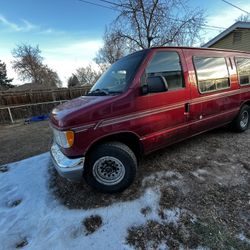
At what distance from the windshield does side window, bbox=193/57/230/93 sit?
121 cm

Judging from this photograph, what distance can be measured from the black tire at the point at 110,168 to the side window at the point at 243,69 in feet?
11.4

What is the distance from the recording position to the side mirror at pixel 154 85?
252 centimetres

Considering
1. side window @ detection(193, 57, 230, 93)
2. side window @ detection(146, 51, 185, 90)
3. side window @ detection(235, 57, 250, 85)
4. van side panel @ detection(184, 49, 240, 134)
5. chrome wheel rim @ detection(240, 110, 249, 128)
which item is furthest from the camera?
chrome wheel rim @ detection(240, 110, 249, 128)

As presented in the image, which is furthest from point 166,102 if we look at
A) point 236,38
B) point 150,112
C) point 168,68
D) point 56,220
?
point 236,38

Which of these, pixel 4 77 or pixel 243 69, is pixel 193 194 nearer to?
pixel 243 69

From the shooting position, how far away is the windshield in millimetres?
2651

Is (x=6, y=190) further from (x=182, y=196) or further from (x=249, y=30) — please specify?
(x=249, y=30)

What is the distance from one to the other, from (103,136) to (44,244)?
139 cm

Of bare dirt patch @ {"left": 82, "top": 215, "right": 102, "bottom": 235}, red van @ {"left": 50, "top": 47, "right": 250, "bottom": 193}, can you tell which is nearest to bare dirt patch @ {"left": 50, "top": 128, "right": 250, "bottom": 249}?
bare dirt patch @ {"left": 82, "top": 215, "right": 102, "bottom": 235}

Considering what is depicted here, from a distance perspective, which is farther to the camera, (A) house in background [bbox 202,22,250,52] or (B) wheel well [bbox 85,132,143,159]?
(A) house in background [bbox 202,22,250,52]

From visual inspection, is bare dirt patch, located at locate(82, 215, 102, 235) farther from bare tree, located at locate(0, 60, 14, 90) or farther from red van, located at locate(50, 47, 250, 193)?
bare tree, located at locate(0, 60, 14, 90)

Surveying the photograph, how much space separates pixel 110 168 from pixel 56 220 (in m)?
0.95

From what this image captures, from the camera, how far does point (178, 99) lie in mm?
2973

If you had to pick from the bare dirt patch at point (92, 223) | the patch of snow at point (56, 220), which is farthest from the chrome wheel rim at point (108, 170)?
the bare dirt patch at point (92, 223)
